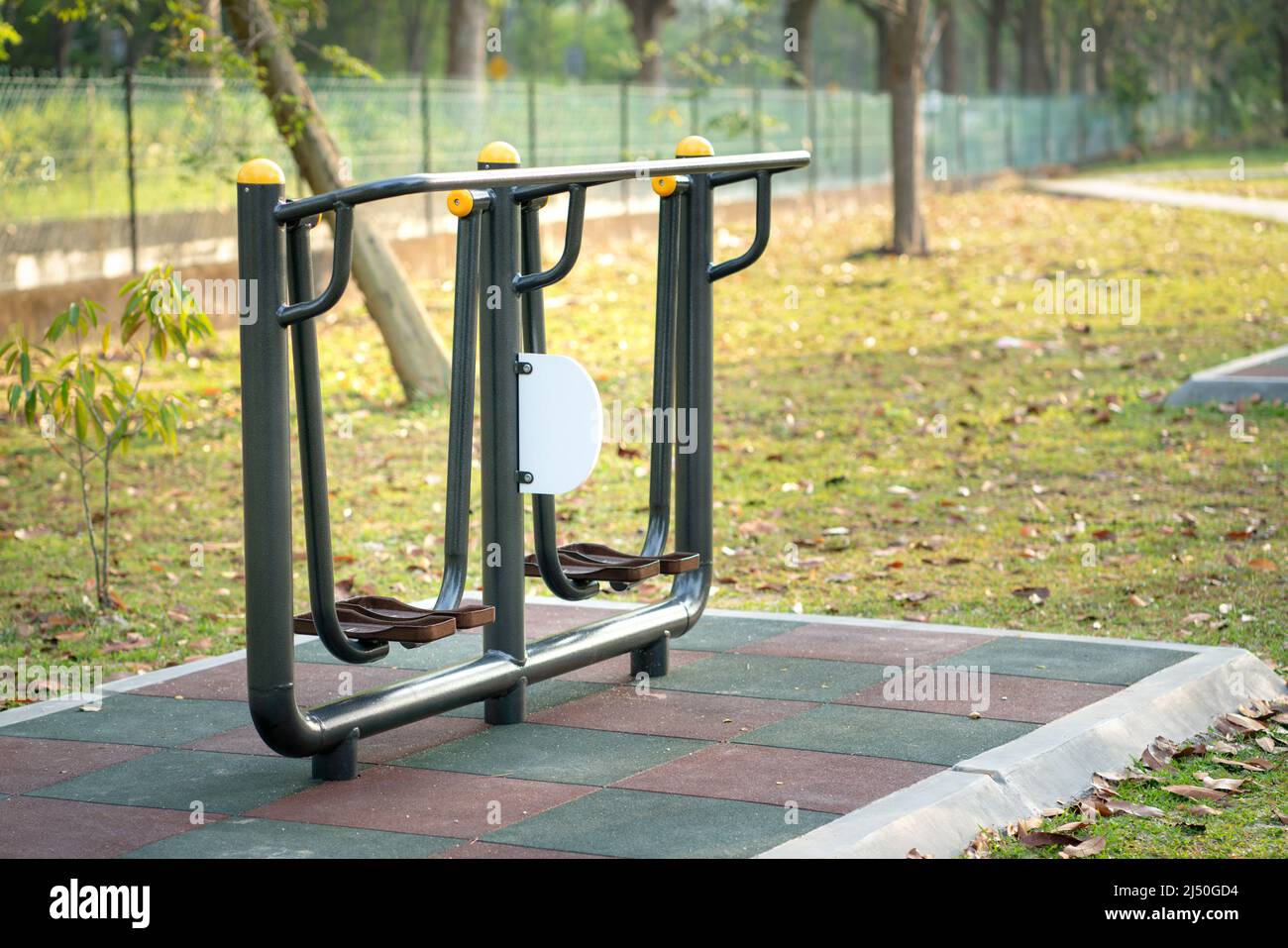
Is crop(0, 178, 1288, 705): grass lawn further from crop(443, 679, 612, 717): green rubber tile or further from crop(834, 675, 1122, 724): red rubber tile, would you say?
crop(443, 679, 612, 717): green rubber tile

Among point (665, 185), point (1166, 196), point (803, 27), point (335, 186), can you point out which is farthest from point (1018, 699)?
point (803, 27)

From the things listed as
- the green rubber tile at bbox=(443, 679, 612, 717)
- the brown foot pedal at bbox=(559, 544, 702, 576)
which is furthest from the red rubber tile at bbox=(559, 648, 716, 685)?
the brown foot pedal at bbox=(559, 544, 702, 576)

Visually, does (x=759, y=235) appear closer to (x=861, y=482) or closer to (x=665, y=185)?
(x=665, y=185)

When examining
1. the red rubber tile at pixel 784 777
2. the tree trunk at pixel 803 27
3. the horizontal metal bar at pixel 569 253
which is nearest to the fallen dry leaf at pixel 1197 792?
the red rubber tile at pixel 784 777

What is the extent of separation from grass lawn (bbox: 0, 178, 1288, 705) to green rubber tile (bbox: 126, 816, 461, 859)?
7.06 feet

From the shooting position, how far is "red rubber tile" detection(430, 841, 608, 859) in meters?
4.06

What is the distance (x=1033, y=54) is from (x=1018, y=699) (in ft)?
158

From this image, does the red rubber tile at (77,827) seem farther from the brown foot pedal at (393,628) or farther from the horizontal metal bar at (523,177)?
the horizontal metal bar at (523,177)

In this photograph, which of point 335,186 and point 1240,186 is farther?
point 1240,186

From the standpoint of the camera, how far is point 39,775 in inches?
189

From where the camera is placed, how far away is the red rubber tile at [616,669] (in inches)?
229

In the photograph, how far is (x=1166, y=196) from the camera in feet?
95.8

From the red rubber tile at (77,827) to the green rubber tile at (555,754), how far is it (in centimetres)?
73
